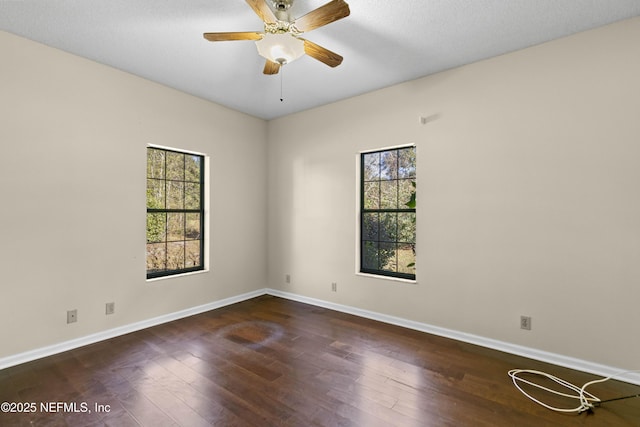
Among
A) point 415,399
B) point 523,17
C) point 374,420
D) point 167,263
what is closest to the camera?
point 374,420

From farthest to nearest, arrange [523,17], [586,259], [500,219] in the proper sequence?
[500,219], [586,259], [523,17]

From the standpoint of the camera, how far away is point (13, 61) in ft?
8.63

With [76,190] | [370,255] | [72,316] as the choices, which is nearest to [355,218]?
[370,255]

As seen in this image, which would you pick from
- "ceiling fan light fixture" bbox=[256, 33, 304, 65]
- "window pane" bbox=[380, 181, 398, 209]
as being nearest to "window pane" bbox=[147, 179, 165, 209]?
"ceiling fan light fixture" bbox=[256, 33, 304, 65]

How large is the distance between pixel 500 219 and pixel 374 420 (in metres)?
2.18

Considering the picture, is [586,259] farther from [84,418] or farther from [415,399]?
[84,418]

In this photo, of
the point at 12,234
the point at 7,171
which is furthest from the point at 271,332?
the point at 7,171

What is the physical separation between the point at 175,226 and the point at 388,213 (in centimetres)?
276

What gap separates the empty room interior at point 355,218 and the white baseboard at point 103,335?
0.07ft

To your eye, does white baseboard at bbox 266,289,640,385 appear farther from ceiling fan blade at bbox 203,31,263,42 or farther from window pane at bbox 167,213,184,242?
ceiling fan blade at bbox 203,31,263,42

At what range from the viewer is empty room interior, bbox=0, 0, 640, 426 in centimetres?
225

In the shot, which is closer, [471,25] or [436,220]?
[471,25]

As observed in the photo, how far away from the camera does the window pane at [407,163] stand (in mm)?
3654

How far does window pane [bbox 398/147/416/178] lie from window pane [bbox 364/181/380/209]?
0.35 metres
